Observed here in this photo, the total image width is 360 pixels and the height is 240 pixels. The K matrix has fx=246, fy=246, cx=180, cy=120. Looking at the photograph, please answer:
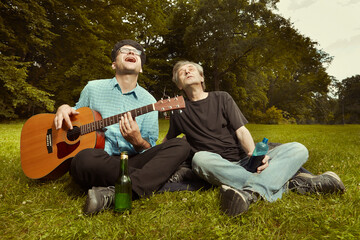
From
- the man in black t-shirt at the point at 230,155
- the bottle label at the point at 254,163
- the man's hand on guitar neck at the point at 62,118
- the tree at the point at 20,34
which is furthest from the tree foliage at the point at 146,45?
the bottle label at the point at 254,163

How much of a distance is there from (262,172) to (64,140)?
217 centimetres

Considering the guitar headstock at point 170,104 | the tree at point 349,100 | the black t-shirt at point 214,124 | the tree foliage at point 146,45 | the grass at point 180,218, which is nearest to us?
the grass at point 180,218

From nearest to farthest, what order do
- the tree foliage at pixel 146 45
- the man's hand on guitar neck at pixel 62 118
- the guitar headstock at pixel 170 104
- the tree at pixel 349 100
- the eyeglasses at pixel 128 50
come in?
the guitar headstock at pixel 170 104
the man's hand on guitar neck at pixel 62 118
the eyeglasses at pixel 128 50
the tree foliage at pixel 146 45
the tree at pixel 349 100

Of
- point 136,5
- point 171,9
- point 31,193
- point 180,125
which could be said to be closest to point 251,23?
point 171,9

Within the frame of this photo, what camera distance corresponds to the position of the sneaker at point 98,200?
203 cm

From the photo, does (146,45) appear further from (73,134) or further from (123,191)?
(123,191)

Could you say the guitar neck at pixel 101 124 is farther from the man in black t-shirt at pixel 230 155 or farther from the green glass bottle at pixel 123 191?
the green glass bottle at pixel 123 191

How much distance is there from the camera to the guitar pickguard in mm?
2730

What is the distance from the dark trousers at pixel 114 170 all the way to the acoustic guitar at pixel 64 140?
0.35 metres

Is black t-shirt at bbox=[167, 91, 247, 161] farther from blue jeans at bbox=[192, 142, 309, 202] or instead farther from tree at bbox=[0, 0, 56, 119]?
tree at bbox=[0, 0, 56, 119]

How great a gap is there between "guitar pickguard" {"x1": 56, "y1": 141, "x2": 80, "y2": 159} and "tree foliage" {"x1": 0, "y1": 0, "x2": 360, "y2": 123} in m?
11.6

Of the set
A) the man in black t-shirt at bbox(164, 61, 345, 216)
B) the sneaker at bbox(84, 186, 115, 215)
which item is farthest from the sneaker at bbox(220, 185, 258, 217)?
the sneaker at bbox(84, 186, 115, 215)

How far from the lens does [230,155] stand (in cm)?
288

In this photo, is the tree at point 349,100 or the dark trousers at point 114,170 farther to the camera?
the tree at point 349,100
